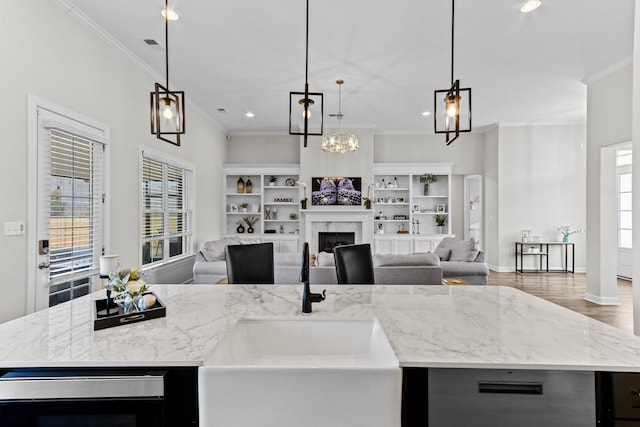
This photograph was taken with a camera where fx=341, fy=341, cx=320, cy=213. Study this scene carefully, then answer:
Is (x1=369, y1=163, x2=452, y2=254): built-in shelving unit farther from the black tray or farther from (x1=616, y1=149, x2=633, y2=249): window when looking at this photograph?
the black tray

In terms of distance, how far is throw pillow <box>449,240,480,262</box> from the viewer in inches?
187

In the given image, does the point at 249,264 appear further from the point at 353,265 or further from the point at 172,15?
the point at 172,15

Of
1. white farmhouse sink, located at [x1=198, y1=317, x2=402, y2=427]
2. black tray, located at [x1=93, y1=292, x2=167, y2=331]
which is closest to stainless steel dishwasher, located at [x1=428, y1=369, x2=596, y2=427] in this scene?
white farmhouse sink, located at [x1=198, y1=317, x2=402, y2=427]

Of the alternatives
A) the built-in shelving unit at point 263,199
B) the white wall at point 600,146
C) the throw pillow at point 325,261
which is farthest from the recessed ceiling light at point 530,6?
the built-in shelving unit at point 263,199

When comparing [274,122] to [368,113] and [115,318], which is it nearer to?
[368,113]

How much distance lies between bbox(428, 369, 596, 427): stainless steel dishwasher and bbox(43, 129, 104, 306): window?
321 cm

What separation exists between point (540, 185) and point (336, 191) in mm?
4320

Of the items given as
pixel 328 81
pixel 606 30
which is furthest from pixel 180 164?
pixel 606 30

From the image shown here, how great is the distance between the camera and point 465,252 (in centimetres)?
482

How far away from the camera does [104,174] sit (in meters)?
→ 3.59

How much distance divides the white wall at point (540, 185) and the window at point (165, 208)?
629 cm

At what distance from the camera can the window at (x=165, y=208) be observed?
4.58 metres

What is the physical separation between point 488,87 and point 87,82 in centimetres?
517

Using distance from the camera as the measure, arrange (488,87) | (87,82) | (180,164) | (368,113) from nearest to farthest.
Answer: (87,82), (488,87), (180,164), (368,113)
